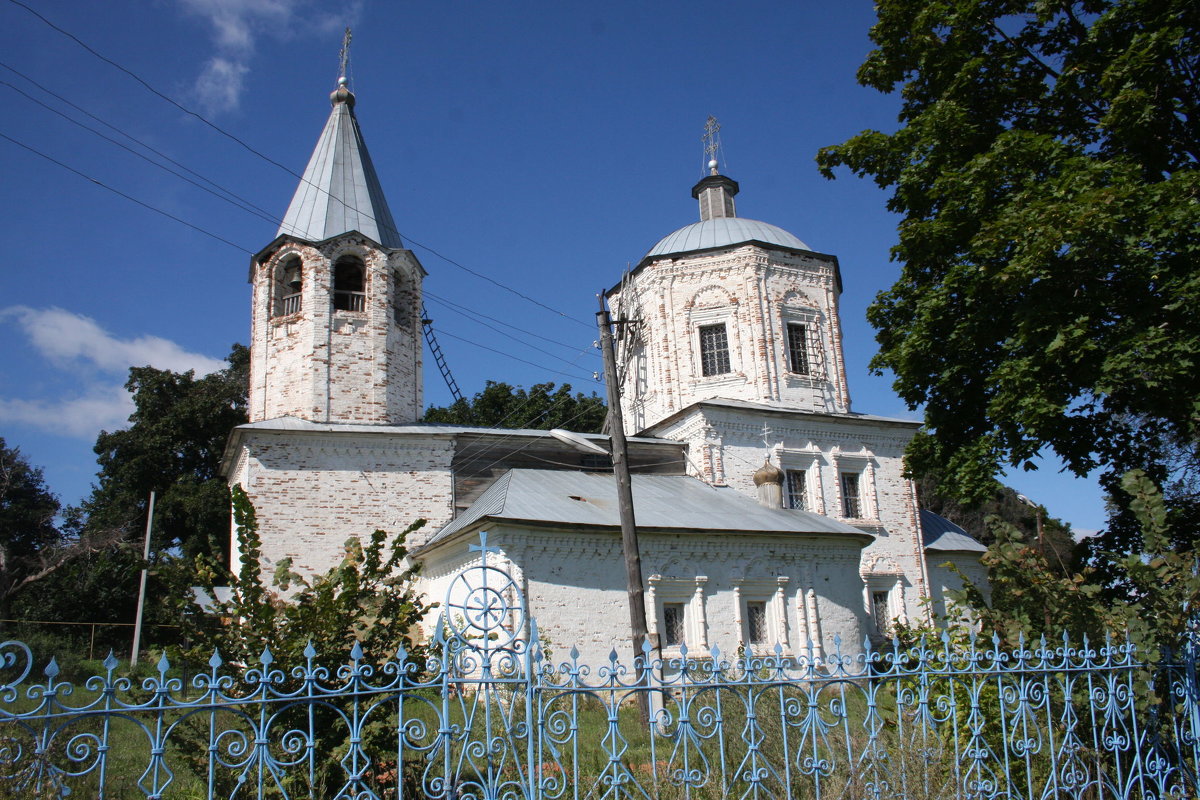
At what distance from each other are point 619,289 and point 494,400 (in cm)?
1136

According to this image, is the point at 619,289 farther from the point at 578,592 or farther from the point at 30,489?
the point at 30,489

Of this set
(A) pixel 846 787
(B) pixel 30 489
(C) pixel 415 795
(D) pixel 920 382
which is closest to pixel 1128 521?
(D) pixel 920 382

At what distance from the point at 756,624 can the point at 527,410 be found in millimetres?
17708

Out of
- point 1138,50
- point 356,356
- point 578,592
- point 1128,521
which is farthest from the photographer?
point 356,356

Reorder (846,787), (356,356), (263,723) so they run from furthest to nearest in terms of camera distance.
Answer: (356,356), (846,787), (263,723)

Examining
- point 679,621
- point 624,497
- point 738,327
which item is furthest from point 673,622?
point 738,327

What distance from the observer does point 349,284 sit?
1834 cm

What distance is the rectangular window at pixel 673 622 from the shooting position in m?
15.3

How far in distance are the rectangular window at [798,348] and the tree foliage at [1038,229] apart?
9135mm

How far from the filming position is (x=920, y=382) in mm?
11031

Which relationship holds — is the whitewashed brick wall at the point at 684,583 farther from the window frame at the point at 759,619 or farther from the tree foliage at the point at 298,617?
the tree foliage at the point at 298,617

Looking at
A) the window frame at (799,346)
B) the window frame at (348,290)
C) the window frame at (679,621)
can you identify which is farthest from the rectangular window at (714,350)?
the window frame at (348,290)

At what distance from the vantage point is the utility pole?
36.2 ft

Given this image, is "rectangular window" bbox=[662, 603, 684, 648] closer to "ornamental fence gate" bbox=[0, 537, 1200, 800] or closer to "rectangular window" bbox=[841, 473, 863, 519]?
"rectangular window" bbox=[841, 473, 863, 519]
